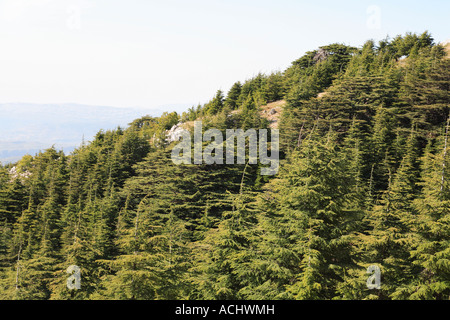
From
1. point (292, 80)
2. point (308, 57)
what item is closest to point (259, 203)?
point (292, 80)

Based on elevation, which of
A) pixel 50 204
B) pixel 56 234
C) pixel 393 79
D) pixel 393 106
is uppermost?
pixel 393 79


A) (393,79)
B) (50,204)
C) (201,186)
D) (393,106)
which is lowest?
(50,204)

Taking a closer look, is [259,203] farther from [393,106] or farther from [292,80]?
[292,80]

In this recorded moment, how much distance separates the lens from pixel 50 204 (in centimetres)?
4747

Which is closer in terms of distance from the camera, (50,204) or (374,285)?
(374,285)

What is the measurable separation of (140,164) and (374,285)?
3953 centimetres

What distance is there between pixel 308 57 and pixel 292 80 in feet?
71.0

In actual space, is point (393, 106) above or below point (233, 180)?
above

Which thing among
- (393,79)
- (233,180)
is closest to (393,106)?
Answer: (393,79)

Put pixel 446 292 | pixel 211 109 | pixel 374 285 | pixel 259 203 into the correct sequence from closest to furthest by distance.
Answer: pixel 374 285
pixel 446 292
pixel 259 203
pixel 211 109

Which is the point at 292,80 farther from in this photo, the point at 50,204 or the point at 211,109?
the point at 50,204
